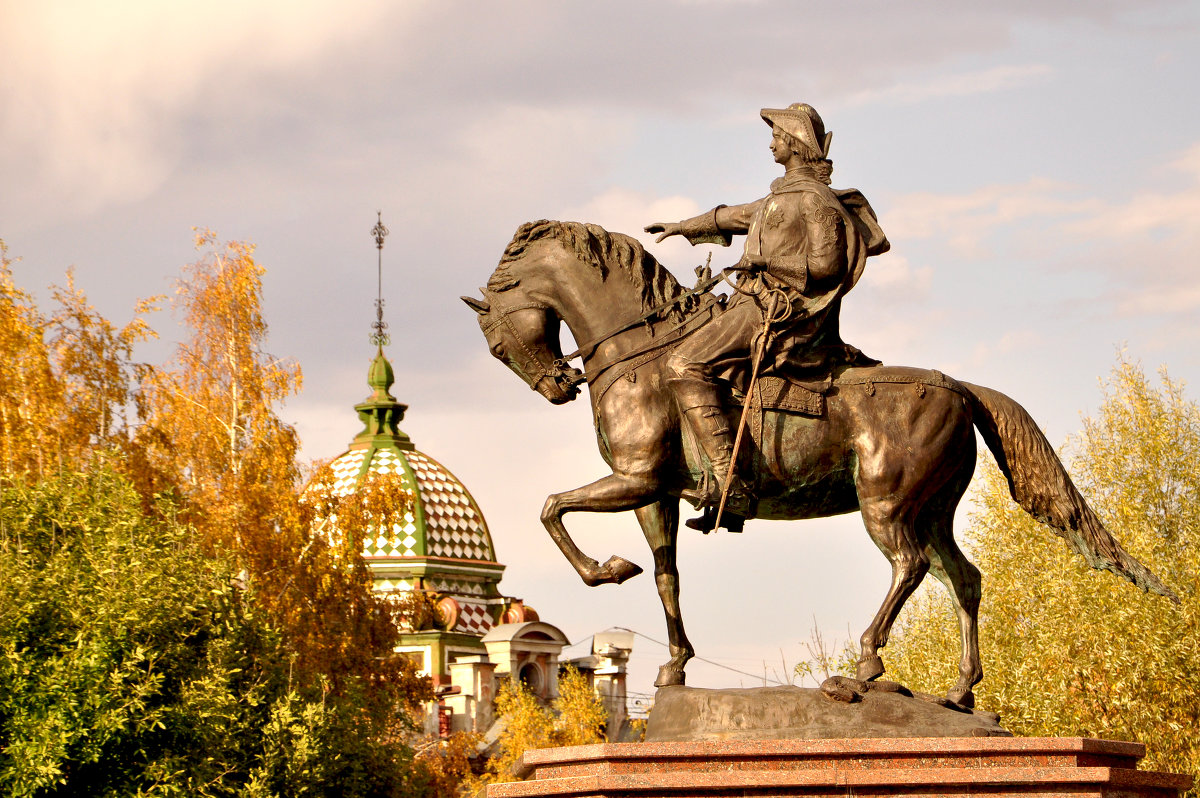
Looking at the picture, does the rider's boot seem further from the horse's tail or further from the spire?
the spire

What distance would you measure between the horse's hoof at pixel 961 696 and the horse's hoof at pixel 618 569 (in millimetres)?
2319

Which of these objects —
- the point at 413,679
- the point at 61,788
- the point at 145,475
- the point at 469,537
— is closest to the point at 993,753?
the point at 61,788

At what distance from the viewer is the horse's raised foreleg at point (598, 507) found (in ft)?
42.7

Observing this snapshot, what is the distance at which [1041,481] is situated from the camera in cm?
1354

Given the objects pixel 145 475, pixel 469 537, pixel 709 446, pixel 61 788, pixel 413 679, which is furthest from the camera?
pixel 469 537

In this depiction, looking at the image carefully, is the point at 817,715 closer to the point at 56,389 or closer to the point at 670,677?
the point at 670,677

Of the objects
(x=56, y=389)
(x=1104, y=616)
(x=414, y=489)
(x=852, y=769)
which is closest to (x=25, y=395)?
(x=56, y=389)

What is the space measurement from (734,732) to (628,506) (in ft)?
6.00

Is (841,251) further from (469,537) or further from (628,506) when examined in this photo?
(469,537)

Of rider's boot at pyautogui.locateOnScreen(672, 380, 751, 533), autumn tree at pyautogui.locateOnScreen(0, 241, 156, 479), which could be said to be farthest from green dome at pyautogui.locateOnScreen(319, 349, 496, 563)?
rider's boot at pyautogui.locateOnScreen(672, 380, 751, 533)

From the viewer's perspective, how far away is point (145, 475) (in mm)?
30656

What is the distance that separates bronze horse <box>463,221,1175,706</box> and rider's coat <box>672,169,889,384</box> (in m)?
0.25

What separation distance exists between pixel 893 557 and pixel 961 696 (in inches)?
41.5

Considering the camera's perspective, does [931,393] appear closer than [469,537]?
Yes
